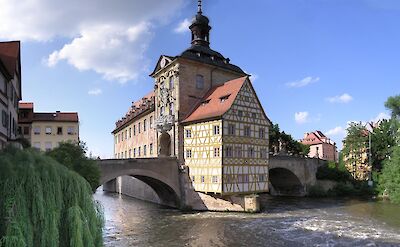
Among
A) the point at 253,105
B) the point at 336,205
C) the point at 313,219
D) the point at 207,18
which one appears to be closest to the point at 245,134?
the point at 253,105

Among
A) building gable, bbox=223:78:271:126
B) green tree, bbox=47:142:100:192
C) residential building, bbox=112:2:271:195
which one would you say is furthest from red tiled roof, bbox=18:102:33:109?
green tree, bbox=47:142:100:192

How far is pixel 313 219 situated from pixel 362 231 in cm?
444

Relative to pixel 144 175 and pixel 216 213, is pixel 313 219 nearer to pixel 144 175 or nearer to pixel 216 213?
pixel 216 213

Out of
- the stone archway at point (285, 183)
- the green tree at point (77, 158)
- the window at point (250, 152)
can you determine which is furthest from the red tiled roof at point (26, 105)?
the green tree at point (77, 158)

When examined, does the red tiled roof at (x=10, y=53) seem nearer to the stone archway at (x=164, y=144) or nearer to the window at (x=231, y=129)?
the window at (x=231, y=129)

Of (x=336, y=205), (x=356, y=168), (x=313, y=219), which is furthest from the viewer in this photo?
(x=356, y=168)

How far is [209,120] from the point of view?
93.6 ft

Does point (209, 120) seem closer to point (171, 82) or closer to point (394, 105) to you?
point (171, 82)

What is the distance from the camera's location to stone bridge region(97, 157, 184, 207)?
27203 mm

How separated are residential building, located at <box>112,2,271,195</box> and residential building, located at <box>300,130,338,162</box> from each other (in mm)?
51927

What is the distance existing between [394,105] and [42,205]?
42976 mm

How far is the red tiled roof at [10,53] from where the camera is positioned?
63.7 feet

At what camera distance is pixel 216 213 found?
2756cm

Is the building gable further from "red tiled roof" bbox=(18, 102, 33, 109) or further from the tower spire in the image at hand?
"red tiled roof" bbox=(18, 102, 33, 109)
